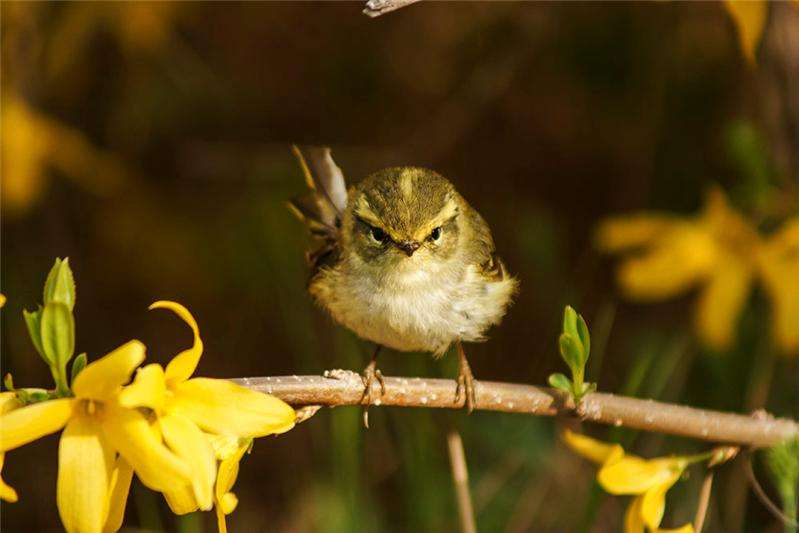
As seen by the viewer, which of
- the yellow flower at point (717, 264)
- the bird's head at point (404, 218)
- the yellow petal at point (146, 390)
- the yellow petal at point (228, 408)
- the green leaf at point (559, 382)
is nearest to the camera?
the yellow petal at point (146, 390)

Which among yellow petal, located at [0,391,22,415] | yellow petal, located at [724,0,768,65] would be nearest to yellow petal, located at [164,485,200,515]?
yellow petal, located at [0,391,22,415]

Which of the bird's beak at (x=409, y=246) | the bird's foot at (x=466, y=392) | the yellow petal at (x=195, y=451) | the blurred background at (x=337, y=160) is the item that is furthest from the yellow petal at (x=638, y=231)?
the yellow petal at (x=195, y=451)

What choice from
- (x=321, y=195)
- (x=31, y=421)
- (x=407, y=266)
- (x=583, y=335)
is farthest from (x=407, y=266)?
(x=31, y=421)

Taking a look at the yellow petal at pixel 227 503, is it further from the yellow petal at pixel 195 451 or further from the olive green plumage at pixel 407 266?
the olive green plumage at pixel 407 266

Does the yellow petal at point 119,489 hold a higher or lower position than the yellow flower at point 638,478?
higher

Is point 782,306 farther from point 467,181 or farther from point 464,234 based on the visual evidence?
point 467,181

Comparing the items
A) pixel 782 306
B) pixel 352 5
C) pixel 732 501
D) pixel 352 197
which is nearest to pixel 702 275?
pixel 782 306
